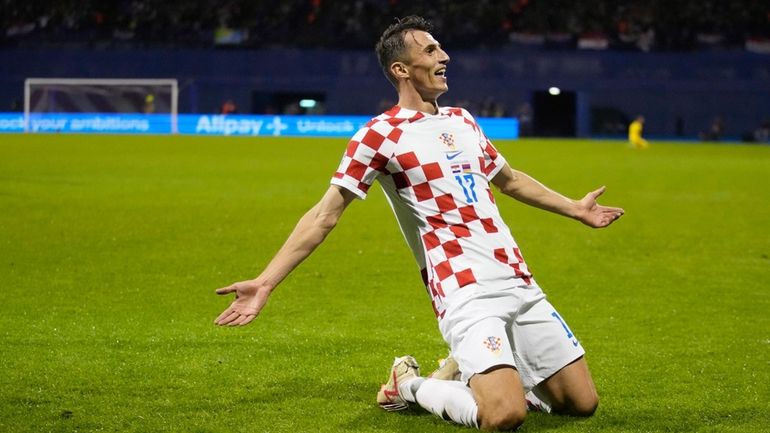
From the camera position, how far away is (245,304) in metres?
4.42

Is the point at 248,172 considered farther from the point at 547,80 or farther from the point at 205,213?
the point at 547,80

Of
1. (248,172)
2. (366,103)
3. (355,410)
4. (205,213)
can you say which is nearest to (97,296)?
(355,410)

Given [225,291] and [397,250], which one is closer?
[225,291]

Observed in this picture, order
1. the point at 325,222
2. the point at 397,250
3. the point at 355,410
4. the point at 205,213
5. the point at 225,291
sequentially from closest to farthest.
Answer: the point at 225,291 → the point at 325,222 → the point at 355,410 → the point at 397,250 → the point at 205,213

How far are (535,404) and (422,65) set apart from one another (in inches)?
67.2

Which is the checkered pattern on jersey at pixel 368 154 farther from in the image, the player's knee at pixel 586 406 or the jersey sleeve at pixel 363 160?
the player's knee at pixel 586 406

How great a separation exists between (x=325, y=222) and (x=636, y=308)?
4.24 m

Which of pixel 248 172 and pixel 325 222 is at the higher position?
pixel 325 222

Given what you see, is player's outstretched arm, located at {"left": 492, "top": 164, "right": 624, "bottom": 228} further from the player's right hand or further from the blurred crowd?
the blurred crowd

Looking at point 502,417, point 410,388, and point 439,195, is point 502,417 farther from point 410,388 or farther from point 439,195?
point 439,195

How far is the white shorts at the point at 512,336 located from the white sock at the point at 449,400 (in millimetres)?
99

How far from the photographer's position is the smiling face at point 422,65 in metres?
4.91

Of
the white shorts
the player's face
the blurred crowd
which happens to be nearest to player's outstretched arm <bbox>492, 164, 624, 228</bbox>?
the white shorts

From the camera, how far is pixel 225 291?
4215 millimetres
